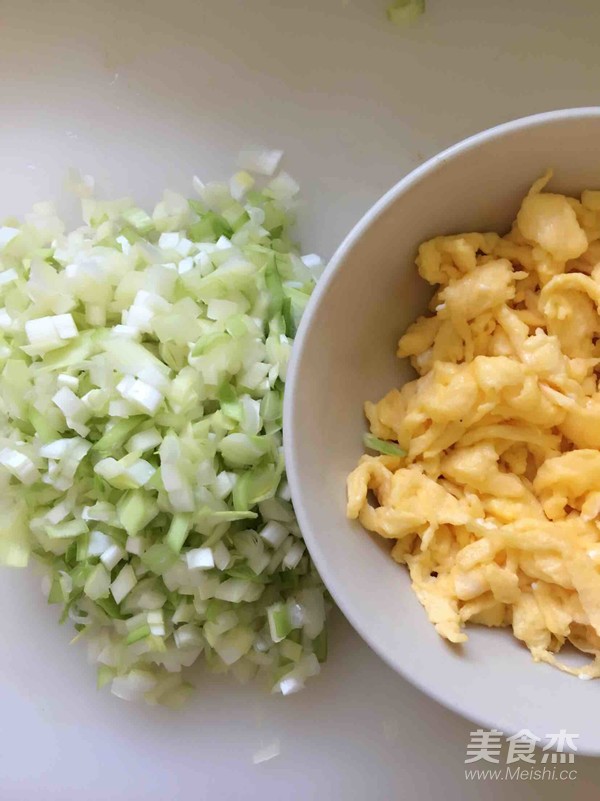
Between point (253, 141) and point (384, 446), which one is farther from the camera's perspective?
point (253, 141)

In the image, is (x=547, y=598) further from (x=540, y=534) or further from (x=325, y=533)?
(x=325, y=533)

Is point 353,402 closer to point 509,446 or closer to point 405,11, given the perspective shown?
point 509,446

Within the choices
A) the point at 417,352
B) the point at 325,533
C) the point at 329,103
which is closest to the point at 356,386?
the point at 417,352

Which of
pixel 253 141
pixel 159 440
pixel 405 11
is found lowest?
pixel 159 440

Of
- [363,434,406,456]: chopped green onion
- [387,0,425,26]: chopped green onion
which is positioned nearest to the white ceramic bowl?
[363,434,406,456]: chopped green onion

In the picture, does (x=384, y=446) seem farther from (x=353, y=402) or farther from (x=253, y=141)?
(x=253, y=141)

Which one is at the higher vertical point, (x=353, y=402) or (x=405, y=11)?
→ (x=405, y=11)

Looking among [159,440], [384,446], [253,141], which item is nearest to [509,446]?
[384,446]
